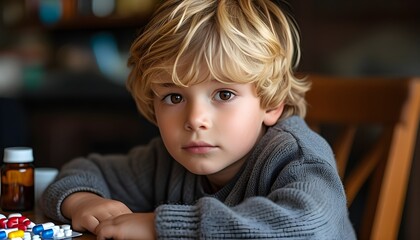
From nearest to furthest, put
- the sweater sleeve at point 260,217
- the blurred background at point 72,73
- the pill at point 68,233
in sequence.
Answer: the sweater sleeve at point 260,217 → the pill at point 68,233 → the blurred background at point 72,73

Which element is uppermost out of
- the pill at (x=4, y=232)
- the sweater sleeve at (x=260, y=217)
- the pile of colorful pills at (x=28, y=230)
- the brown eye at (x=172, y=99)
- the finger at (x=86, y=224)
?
the brown eye at (x=172, y=99)

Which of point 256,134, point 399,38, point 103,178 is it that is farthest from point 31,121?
point 256,134

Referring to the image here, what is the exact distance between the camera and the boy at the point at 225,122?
771 millimetres

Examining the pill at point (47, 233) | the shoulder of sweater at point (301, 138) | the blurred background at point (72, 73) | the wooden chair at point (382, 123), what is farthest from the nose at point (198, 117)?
the blurred background at point (72, 73)

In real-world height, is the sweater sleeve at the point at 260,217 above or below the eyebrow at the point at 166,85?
below

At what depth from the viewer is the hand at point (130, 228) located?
0.75 meters

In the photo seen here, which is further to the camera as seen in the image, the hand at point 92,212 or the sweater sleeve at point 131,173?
the sweater sleeve at point 131,173

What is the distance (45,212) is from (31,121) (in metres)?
2.68

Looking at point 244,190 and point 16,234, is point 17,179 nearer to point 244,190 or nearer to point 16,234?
point 16,234

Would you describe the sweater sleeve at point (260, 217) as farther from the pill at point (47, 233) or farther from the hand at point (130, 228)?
the pill at point (47, 233)

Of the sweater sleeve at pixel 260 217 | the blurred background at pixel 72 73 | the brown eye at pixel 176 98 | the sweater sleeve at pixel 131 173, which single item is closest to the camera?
the sweater sleeve at pixel 260 217

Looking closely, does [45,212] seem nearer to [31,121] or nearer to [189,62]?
[189,62]

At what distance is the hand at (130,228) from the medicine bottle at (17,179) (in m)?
0.24

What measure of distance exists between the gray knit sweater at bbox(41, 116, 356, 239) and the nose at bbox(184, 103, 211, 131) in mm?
99
